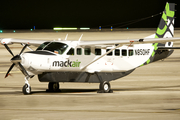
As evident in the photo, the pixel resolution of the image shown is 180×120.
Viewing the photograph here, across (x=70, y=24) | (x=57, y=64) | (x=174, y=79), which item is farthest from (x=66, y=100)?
(x=70, y=24)

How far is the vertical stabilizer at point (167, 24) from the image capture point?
56.3ft

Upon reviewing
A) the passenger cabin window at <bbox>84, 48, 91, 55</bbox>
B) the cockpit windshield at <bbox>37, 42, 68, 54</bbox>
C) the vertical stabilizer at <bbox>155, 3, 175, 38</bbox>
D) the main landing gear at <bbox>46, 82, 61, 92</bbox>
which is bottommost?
the main landing gear at <bbox>46, 82, 61, 92</bbox>

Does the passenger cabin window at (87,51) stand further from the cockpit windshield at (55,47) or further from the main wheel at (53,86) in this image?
the main wheel at (53,86)

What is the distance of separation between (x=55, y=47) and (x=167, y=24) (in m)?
6.12

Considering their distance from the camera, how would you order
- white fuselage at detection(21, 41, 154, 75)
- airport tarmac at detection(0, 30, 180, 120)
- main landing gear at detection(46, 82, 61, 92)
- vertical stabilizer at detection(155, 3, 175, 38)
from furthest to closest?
vertical stabilizer at detection(155, 3, 175, 38) < main landing gear at detection(46, 82, 61, 92) < white fuselage at detection(21, 41, 154, 75) < airport tarmac at detection(0, 30, 180, 120)

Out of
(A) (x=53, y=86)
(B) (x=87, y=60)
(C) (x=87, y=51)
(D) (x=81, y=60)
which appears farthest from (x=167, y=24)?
(A) (x=53, y=86)

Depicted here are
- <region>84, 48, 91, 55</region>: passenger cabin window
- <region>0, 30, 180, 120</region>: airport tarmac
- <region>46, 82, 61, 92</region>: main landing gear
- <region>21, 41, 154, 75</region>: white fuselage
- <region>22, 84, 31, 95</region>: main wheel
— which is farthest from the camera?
<region>46, 82, 61, 92</region>: main landing gear

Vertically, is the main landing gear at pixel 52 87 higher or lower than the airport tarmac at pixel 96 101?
higher

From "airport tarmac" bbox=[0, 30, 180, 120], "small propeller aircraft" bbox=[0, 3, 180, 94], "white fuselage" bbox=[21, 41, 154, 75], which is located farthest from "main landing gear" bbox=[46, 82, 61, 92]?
"white fuselage" bbox=[21, 41, 154, 75]

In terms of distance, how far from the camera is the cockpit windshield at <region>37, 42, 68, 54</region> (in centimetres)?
1358

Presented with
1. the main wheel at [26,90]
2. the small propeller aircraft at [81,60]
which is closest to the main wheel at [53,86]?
the small propeller aircraft at [81,60]

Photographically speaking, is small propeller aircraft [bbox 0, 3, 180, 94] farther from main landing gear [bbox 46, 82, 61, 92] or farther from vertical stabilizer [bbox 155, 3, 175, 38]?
vertical stabilizer [bbox 155, 3, 175, 38]

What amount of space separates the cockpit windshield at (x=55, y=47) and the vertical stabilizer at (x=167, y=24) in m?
5.09

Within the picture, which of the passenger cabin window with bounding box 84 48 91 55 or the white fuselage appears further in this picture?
the passenger cabin window with bounding box 84 48 91 55
